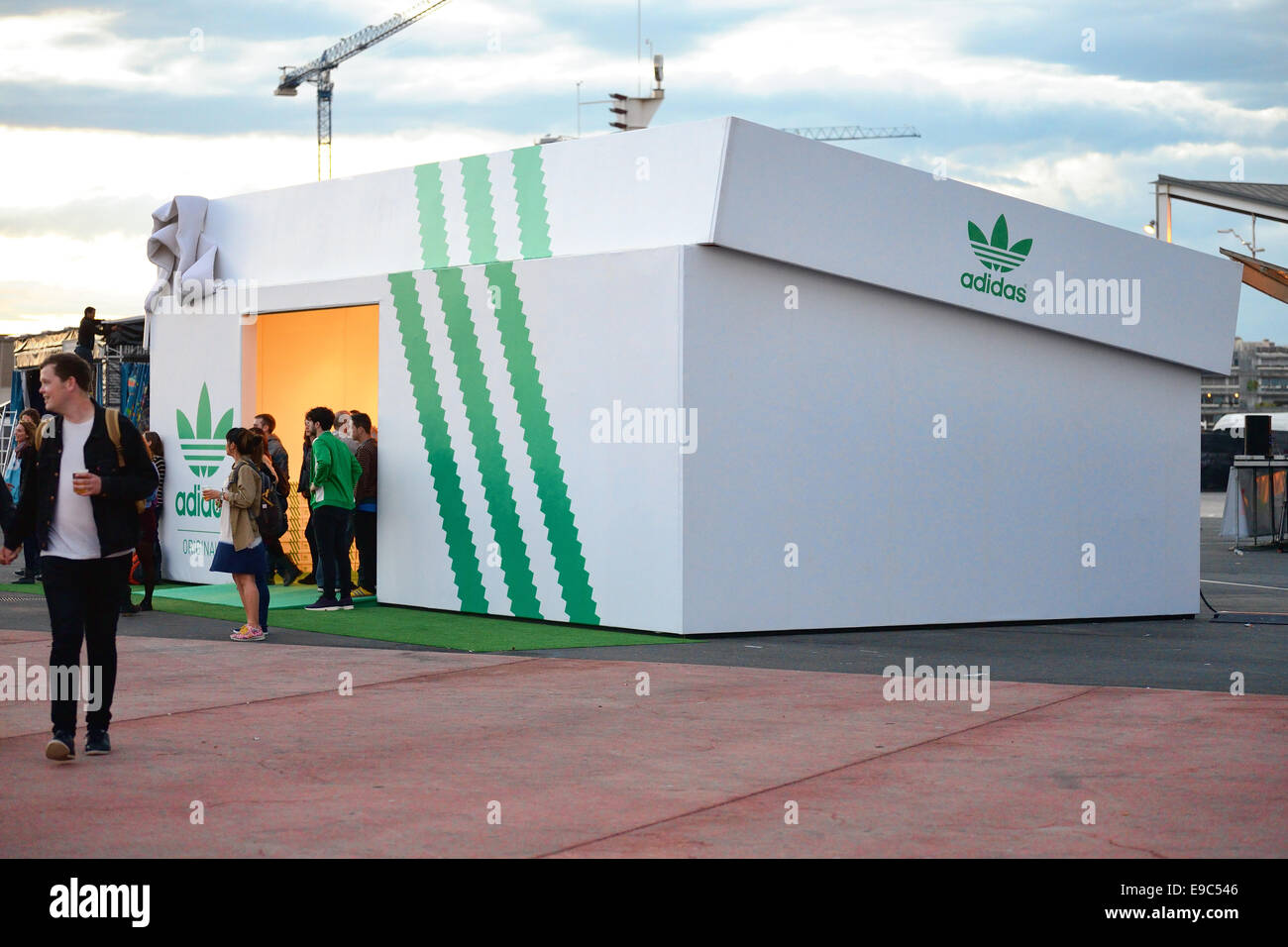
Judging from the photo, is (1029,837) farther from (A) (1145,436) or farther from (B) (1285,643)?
Result: (A) (1145,436)

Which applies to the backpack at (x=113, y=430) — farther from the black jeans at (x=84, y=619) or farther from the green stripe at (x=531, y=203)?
the green stripe at (x=531, y=203)

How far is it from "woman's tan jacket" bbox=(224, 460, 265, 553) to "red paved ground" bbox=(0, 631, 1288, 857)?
171cm

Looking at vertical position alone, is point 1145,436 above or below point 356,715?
above

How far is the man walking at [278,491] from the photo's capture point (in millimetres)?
13734

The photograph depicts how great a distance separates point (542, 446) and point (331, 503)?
2214 millimetres

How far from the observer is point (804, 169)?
459 inches

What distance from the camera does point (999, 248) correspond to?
1327 cm

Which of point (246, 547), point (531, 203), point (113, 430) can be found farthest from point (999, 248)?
point (113, 430)

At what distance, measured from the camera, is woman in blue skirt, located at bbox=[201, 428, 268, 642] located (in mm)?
10930

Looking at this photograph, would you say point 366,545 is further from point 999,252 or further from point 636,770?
point 636,770

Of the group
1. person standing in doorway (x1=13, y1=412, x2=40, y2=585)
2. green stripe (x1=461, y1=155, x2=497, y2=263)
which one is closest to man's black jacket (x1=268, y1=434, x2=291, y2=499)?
person standing in doorway (x1=13, y1=412, x2=40, y2=585)
